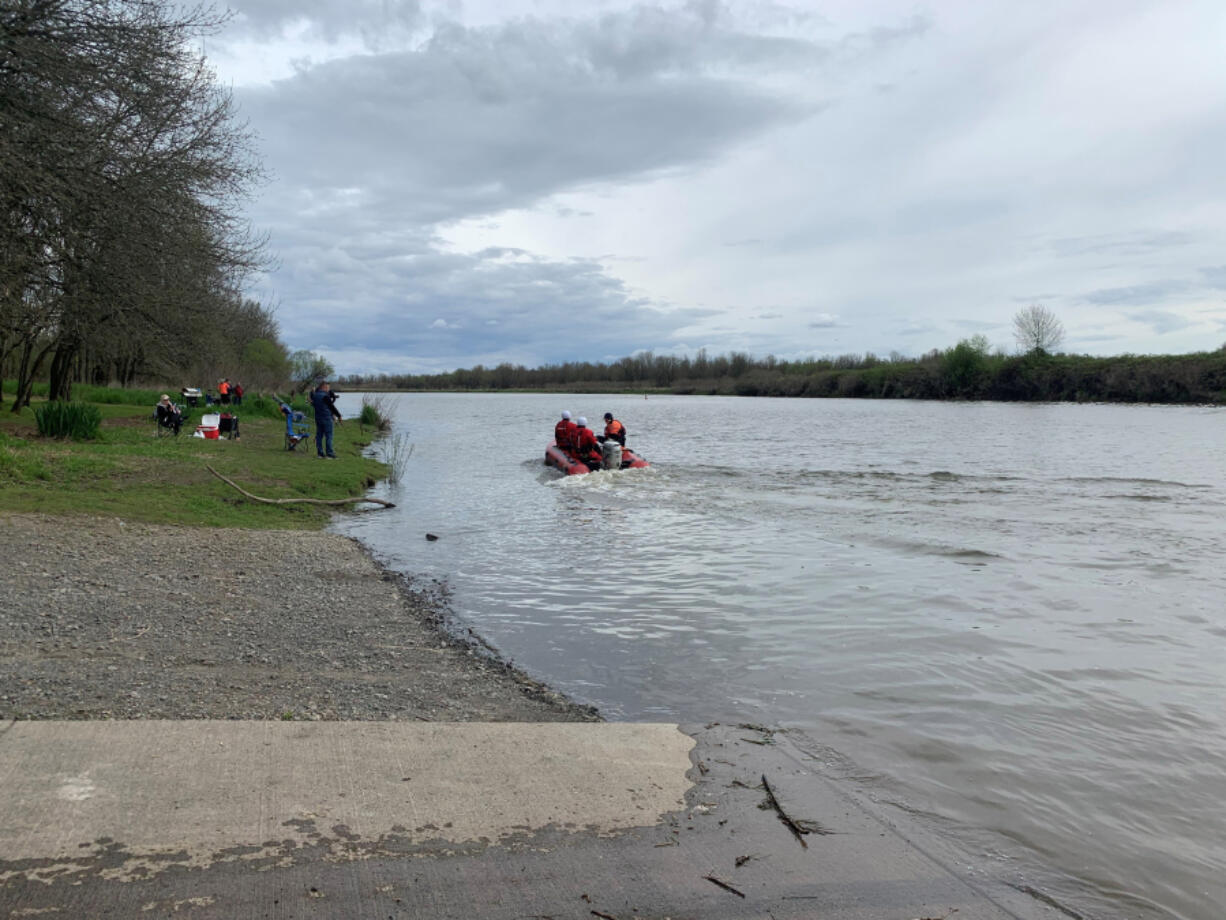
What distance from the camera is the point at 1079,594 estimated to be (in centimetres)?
1027

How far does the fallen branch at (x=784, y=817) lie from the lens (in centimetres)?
389

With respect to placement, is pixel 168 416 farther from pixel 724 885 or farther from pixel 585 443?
pixel 724 885

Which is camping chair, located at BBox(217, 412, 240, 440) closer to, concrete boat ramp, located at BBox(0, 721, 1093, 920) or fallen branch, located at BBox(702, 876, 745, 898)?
concrete boat ramp, located at BBox(0, 721, 1093, 920)

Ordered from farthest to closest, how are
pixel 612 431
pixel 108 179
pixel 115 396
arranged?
pixel 115 396, pixel 612 431, pixel 108 179

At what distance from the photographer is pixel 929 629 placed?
855cm

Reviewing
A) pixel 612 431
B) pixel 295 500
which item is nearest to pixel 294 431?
pixel 612 431

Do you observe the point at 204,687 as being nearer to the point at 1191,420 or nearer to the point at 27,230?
the point at 27,230

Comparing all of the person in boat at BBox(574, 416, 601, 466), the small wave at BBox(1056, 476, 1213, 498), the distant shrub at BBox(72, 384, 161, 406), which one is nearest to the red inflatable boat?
the person in boat at BBox(574, 416, 601, 466)

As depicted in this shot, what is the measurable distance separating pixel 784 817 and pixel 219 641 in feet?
15.1

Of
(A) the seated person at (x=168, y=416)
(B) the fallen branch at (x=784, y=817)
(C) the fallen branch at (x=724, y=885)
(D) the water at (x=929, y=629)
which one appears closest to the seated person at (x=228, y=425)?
(A) the seated person at (x=168, y=416)

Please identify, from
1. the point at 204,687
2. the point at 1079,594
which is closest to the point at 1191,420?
the point at 1079,594

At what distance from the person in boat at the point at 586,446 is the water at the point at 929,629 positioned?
1195 mm

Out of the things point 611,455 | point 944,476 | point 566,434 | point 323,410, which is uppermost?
point 323,410

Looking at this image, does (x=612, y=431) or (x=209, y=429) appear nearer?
(x=209, y=429)
